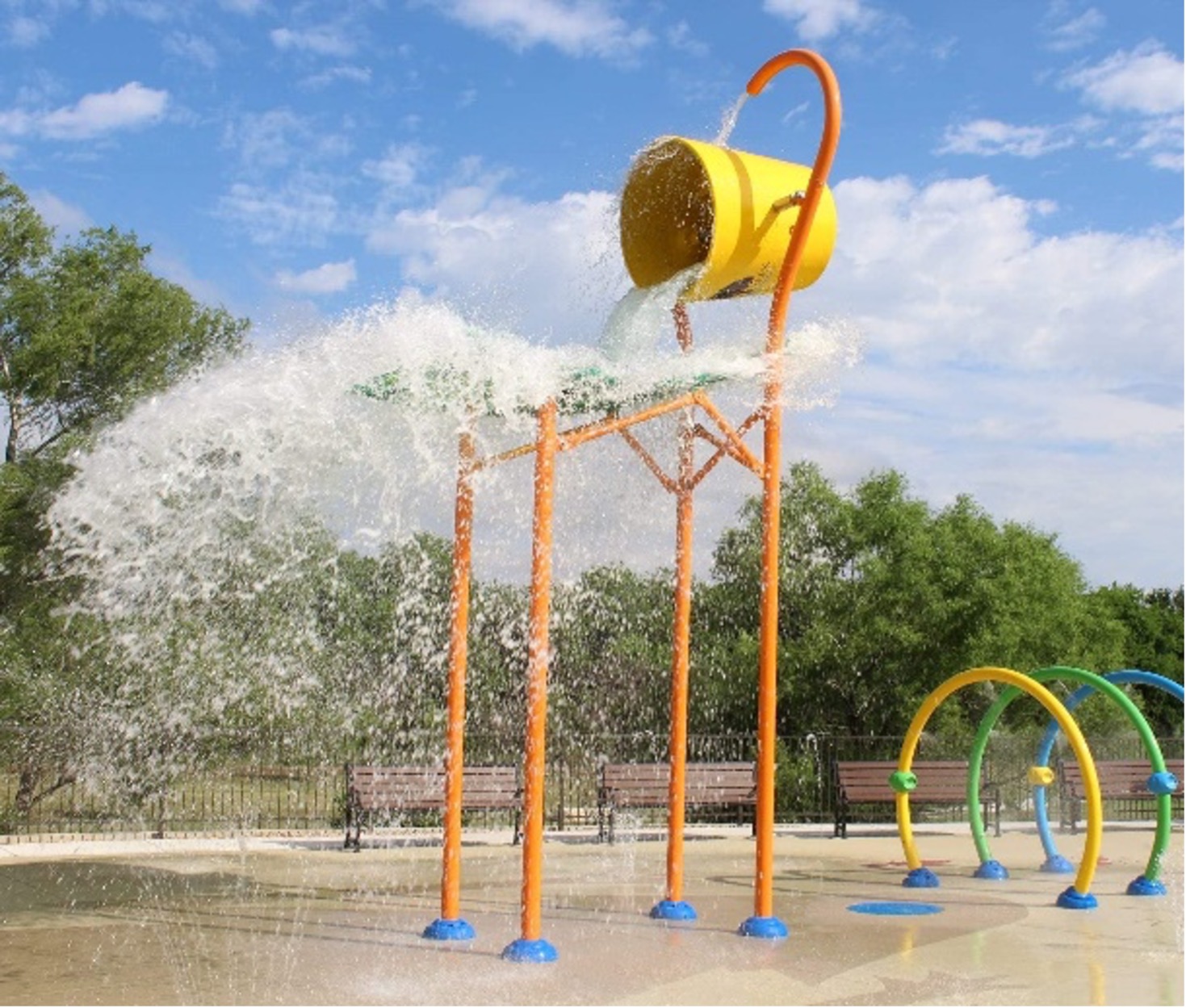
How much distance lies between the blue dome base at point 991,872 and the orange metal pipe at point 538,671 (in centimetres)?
539

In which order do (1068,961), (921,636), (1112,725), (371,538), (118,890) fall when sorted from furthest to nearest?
(1112,725) < (921,636) < (118,890) < (371,538) < (1068,961)

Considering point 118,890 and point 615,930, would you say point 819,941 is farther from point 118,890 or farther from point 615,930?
point 118,890

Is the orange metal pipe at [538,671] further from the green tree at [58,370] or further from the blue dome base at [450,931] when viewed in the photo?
the green tree at [58,370]

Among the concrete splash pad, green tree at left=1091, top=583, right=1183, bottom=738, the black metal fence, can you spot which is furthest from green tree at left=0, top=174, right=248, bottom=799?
green tree at left=1091, top=583, right=1183, bottom=738

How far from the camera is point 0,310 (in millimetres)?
17547

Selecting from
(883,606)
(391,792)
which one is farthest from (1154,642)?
(391,792)

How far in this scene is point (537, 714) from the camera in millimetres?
7285

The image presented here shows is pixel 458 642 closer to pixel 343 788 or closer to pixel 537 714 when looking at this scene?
pixel 537 714

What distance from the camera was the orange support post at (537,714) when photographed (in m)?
7.26

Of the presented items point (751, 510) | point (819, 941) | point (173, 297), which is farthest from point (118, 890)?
point (751, 510)

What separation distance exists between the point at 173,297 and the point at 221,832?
24.2ft

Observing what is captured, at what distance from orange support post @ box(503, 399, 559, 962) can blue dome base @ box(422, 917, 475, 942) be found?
0.55 m

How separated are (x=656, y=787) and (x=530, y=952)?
25.0 feet

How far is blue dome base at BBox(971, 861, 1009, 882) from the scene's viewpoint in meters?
11.4
